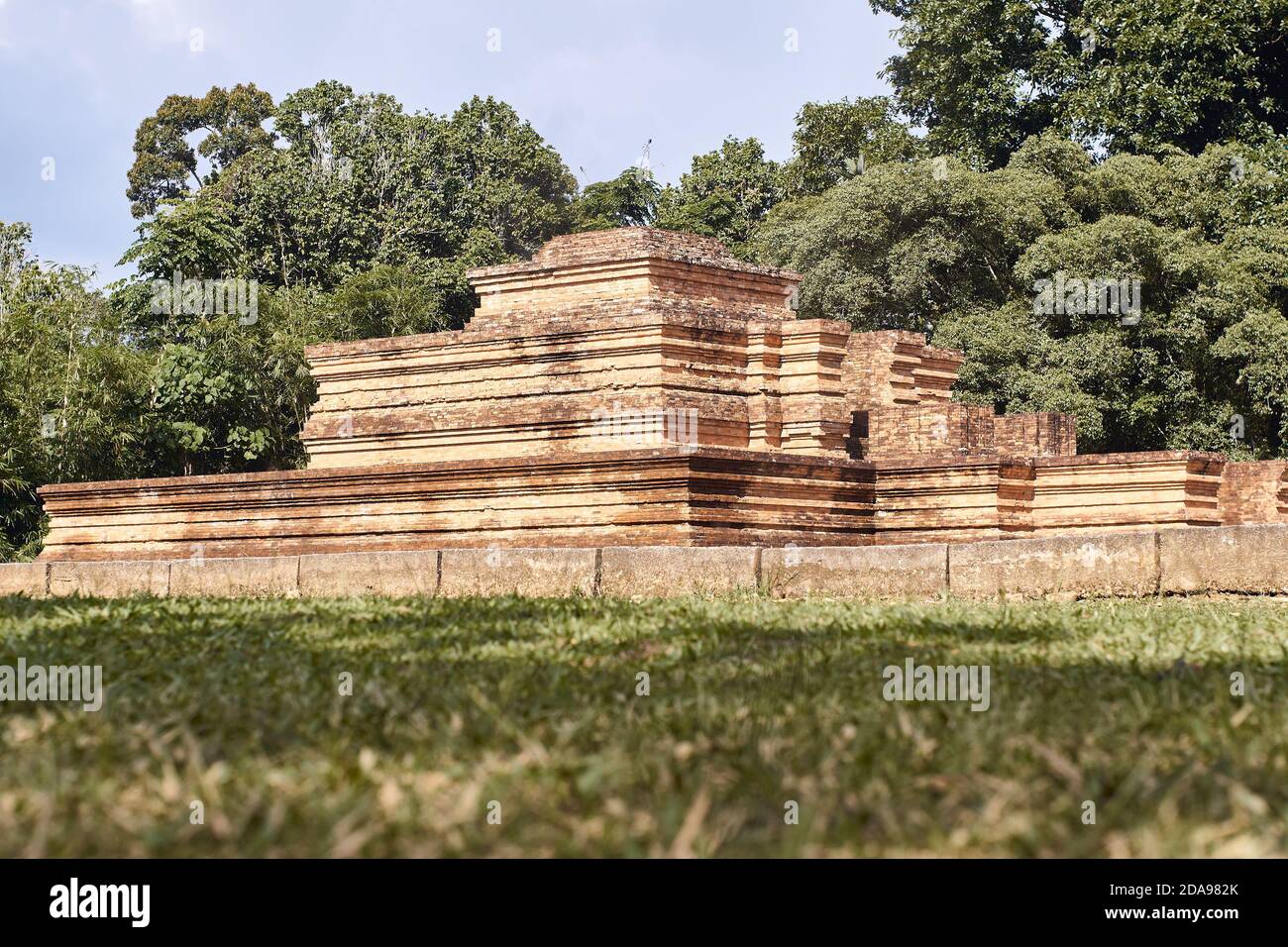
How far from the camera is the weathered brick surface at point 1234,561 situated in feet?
32.7

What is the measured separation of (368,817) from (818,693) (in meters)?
2.20

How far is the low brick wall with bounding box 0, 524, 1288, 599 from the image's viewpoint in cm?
1005

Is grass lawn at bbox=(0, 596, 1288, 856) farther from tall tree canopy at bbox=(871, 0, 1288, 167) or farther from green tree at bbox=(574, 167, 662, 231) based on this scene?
green tree at bbox=(574, 167, 662, 231)

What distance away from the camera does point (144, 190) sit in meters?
65.1

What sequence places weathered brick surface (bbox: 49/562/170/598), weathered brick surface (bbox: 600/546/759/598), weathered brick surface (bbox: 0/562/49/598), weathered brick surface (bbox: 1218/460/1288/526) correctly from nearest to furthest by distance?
weathered brick surface (bbox: 600/546/759/598) → weathered brick surface (bbox: 49/562/170/598) → weathered brick surface (bbox: 0/562/49/598) → weathered brick surface (bbox: 1218/460/1288/526)

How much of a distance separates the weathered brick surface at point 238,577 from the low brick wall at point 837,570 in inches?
0.6

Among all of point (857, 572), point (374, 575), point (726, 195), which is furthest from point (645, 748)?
point (726, 195)

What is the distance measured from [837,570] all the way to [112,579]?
6724 millimetres

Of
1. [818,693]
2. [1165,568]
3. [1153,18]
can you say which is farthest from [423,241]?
[818,693]

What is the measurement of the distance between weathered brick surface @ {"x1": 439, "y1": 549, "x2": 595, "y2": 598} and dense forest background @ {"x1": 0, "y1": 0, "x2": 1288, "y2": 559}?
16.1 m

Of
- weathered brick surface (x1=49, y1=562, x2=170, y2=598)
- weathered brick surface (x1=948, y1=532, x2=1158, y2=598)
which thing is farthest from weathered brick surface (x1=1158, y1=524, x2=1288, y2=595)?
weathered brick surface (x1=49, y1=562, x2=170, y2=598)

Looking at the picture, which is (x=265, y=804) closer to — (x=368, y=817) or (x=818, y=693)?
(x=368, y=817)

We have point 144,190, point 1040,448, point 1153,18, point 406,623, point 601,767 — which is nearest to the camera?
point 601,767

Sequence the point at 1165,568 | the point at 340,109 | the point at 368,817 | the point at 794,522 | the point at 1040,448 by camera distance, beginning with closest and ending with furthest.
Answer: the point at 368,817 → the point at 1165,568 → the point at 794,522 → the point at 1040,448 → the point at 340,109
